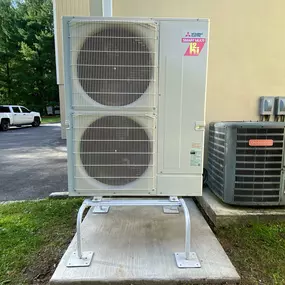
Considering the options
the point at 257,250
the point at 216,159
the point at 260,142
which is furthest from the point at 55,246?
the point at 260,142

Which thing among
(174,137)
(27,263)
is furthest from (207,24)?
(27,263)

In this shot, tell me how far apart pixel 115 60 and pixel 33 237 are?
177 centimetres

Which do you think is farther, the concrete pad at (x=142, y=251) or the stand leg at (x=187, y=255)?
the stand leg at (x=187, y=255)

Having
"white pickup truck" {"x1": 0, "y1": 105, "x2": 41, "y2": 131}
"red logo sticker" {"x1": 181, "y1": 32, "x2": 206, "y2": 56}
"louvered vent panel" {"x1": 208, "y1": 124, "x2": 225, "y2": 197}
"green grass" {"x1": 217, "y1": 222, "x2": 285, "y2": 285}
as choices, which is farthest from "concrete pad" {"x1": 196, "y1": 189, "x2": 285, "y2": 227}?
"white pickup truck" {"x1": 0, "y1": 105, "x2": 41, "y2": 131}

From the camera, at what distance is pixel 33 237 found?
7.09 feet

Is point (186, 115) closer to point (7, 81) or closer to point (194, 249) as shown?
point (194, 249)

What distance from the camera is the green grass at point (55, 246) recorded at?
1671 mm

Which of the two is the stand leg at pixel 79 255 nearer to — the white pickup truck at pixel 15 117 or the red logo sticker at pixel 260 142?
the red logo sticker at pixel 260 142

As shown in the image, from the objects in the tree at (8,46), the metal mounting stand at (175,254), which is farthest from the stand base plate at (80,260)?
the tree at (8,46)

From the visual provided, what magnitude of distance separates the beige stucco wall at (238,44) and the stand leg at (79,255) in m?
2.20

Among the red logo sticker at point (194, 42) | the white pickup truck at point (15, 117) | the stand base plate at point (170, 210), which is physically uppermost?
the red logo sticker at point (194, 42)

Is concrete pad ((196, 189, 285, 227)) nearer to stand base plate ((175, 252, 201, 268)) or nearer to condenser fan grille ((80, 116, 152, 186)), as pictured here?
stand base plate ((175, 252, 201, 268))

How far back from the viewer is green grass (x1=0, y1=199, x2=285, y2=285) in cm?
167

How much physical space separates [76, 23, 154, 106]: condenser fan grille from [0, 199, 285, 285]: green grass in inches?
53.3
